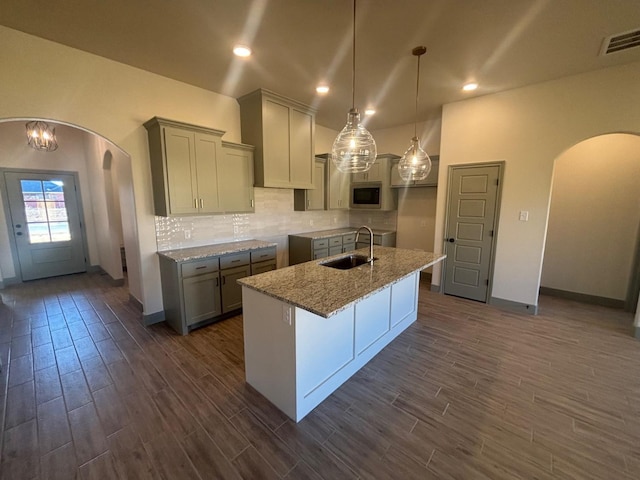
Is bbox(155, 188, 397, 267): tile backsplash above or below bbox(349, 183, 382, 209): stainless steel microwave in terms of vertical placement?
below

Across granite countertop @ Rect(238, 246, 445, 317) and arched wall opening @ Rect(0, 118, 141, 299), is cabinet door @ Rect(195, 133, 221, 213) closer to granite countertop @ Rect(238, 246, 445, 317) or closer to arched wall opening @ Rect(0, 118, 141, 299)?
arched wall opening @ Rect(0, 118, 141, 299)

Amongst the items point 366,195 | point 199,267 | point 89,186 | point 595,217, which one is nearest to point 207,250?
point 199,267

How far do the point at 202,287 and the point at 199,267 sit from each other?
25cm

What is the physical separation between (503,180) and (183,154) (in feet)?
14.0

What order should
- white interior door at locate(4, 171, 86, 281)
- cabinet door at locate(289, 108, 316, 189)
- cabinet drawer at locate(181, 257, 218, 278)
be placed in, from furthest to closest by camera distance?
1. white interior door at locate(4, 171, 86, 281)
2. cabinet door at locate(289, 108, 316, 189)
3. cabinet drawer at locate(181, 257, 218, 278)

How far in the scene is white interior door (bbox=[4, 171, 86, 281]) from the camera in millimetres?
4809

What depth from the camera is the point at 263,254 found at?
373 centimetres

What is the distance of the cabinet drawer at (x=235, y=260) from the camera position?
3336mm

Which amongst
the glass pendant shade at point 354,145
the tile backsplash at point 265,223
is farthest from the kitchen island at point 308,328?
the tile backsplash at point 265,223

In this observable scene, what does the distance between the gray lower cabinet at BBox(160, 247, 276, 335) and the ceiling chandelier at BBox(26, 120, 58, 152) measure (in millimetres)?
3451

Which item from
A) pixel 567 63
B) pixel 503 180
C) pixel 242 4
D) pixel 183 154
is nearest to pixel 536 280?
pixel 503 180

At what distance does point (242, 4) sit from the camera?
1.99 metres

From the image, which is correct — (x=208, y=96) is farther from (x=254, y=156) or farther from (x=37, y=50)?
(x=37, y=50)

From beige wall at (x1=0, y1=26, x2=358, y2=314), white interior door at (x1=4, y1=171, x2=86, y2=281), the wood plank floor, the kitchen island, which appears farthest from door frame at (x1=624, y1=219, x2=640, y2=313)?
white interior door at (x1=4, y1=171, x2=86, y2=281)
